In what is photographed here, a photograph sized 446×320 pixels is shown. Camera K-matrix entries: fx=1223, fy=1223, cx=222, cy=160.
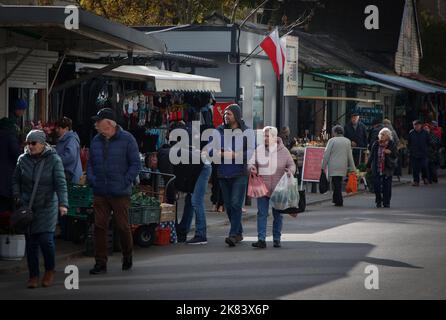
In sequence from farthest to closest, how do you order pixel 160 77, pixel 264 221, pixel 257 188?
1. pixel 160 77
2. pixel 257 188
3. pixel 264 221

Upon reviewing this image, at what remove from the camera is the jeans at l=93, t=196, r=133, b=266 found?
44.4 feet

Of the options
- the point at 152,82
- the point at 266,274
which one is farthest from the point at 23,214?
the point at 152,82

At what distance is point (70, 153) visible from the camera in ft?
55.1

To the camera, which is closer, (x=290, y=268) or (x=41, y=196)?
(x=41, y=196)

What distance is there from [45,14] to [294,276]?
4978 millimetres

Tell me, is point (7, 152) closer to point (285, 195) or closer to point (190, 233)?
point (285, 195)

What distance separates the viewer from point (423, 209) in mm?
→ 23625

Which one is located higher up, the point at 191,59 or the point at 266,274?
the point at 191,59

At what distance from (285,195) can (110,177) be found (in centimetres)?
348

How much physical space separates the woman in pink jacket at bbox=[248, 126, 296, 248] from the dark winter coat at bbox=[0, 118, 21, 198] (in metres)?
3.29

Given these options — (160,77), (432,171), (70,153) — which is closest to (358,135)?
(432,171)

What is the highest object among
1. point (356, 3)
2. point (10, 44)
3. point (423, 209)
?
point (356, 3)
